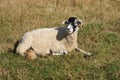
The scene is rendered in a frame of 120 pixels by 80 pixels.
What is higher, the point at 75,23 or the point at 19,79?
the point at 75,23

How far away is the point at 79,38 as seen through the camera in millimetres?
9133

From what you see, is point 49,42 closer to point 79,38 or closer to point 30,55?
point 30,55

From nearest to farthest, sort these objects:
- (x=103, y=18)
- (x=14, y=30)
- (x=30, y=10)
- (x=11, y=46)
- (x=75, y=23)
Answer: (x=75, y=23), (x=11, y=46), (x=14, y=30), (x=103, y=18), (x=30, y=10)

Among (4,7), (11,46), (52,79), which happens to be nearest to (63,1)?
(4,7)

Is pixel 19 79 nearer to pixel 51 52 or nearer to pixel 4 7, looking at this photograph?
pixel 51 52

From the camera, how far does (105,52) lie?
26.7ft

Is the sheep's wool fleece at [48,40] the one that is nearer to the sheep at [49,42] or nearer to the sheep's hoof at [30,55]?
the sheep at [49,42]

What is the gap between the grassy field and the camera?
702 cm

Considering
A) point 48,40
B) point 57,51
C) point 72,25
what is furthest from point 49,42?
point 72,25

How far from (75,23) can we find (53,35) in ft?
2.36

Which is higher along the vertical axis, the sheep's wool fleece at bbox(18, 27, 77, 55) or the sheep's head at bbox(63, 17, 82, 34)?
the sheep's head at bbox(63, 17, 82, 34)

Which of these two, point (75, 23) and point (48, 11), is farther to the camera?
point (48, 11)

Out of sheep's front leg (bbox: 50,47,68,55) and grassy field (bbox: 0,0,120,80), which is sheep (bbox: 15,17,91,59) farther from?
grassy field (bbox: 0,0,120,80)

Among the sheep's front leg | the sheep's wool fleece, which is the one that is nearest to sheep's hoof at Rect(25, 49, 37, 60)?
the sheep's wool fleece
